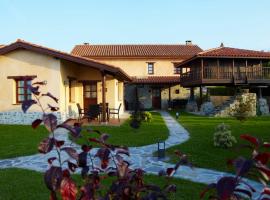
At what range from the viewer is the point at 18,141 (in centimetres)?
1164

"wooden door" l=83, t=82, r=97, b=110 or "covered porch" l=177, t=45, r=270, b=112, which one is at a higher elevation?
"covered porch" l=177, t=45, r=270, b=112

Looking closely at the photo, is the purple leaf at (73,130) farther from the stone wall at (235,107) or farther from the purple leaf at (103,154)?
the stone wall at (235,107)

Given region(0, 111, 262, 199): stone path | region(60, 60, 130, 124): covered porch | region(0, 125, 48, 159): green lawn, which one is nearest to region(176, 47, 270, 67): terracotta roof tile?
region(60, 60, 130, 124): covered porch

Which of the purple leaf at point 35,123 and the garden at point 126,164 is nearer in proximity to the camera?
the garden at point 126,164

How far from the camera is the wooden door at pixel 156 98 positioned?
109 ft

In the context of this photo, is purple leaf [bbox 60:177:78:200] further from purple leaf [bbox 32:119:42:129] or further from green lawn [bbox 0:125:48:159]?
green lawn [bbox 0:125:48:159]

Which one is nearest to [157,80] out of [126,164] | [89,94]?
[89,94]

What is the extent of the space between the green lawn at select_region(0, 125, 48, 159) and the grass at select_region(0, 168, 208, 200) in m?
2.26

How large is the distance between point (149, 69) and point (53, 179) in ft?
107

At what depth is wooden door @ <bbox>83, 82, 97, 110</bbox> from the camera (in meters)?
20.2

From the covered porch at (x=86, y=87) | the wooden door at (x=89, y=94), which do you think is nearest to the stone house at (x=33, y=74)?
the covered porch at (x=86, y=87)

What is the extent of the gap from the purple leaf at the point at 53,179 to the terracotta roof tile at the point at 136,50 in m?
32.2

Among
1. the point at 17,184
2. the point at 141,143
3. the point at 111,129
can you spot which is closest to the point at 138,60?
the point at 111,129

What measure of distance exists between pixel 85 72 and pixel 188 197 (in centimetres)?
1524
